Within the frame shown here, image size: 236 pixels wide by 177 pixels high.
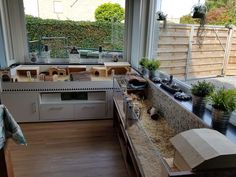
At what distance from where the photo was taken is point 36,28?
3.43 m

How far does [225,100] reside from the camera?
4.09 ft

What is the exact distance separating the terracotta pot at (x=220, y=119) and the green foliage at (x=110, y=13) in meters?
2.69

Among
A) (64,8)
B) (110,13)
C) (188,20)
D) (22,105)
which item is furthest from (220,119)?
(64,8)

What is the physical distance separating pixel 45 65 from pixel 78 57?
1.84 feet

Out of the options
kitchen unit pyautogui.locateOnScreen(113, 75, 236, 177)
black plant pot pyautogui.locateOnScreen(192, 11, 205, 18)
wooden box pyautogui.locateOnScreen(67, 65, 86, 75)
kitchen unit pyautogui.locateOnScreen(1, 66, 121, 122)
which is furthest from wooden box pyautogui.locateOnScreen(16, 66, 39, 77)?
black plant pot pyautogui.locateOnScreen(192, 11, 205, 18)

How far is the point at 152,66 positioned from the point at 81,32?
1.60 meters

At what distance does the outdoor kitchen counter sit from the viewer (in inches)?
53.1

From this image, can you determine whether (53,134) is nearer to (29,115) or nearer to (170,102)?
(29,115)

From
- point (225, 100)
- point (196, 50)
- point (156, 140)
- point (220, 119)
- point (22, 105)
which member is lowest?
point (22, 105)

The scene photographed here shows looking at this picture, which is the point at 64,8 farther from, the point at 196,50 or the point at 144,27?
the point at 196,50

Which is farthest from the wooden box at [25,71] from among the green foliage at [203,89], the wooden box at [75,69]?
the green foliage at [203,89]

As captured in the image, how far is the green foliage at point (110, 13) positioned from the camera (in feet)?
11.4

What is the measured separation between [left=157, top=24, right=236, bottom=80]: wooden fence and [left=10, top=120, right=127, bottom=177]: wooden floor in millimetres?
1159

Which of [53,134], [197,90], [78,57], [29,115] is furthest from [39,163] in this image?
[78,57]
